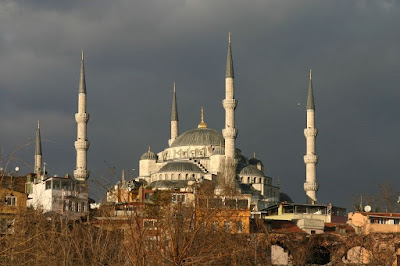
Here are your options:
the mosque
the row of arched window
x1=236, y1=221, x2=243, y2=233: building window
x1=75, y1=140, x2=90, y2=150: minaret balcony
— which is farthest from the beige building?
x1=75, y1=140, x2=90, y2=150: minaret balcony

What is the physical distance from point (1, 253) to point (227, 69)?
160 feet

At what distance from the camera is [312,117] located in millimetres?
60938

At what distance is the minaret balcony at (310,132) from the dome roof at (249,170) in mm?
4441

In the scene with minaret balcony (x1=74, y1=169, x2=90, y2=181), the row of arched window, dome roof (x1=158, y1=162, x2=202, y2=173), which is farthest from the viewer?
dome roof (x1=158, y1=162, x2=202, y2=173)

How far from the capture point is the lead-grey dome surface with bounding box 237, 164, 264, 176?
6097 cm

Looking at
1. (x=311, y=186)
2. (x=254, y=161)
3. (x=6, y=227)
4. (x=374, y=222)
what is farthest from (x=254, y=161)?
(x=6, y=227)

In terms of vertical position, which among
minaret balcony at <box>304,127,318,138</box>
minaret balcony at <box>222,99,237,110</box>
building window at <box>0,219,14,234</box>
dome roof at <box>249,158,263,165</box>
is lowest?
building window at <box>0,219,14,234</box>

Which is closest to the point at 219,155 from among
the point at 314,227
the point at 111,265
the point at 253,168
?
the point at 253,168

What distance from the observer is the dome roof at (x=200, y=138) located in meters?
64.1

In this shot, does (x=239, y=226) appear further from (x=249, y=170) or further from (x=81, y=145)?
(x=249, y=170)

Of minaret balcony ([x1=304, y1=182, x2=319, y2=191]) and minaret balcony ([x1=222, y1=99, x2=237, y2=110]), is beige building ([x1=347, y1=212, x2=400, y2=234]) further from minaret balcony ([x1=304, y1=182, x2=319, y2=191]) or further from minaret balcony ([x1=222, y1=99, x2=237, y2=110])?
minaret balcony ([x1=222, y1=99, x2=237, y2=110])

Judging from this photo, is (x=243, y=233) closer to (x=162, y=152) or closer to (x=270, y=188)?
(x=270, y=188)

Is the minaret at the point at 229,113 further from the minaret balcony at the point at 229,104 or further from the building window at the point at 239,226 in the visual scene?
the building window at the point at 239,226

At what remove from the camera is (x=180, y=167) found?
5988 centimetres
